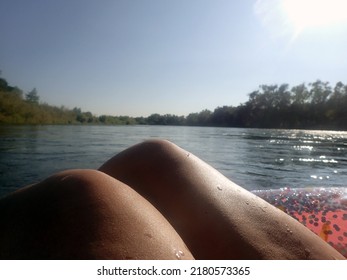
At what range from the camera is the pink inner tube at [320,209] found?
2346 millimetres

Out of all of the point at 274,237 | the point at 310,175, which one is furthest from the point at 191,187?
the point at 310,175

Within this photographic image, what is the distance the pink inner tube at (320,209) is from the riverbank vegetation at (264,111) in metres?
51.1

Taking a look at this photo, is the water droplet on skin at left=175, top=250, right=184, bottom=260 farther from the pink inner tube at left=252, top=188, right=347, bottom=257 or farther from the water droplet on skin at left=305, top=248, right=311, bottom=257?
the pink inner tube at left=252, top=188, right=347, bottom=257

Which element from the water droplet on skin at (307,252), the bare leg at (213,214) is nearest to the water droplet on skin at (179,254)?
the bare leg at (213,214)

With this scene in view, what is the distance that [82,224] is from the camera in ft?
2.70

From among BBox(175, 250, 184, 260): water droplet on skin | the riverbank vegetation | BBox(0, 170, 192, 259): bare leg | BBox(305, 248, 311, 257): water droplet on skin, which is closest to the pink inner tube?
BBox(305, 248, 311, 257): water droplet on skin

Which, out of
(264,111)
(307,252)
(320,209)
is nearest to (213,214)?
(307,252)

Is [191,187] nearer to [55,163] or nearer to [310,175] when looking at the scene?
[310,175]

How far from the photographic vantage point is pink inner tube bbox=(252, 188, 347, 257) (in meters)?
2.35

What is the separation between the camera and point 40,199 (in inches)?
35.5
